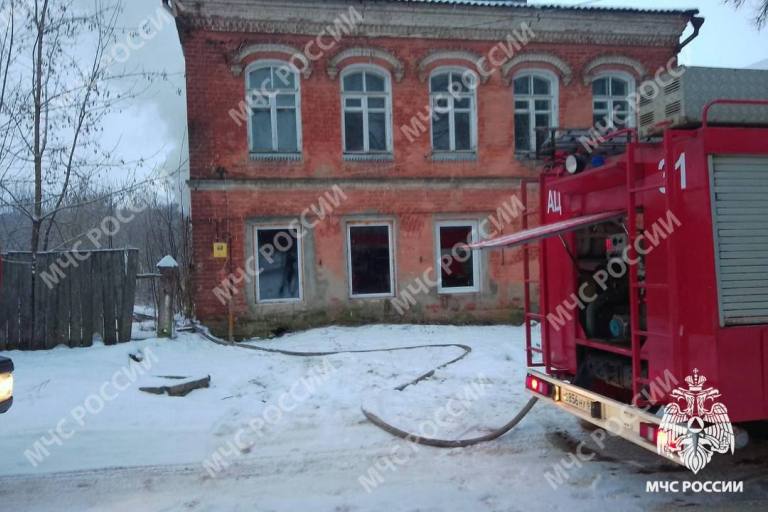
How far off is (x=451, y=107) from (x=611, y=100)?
404 cm

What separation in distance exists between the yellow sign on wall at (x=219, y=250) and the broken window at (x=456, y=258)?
4675 millimetres

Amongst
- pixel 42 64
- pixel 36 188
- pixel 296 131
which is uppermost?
pixel 42 64

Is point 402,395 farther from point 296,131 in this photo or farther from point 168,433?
point 296,131

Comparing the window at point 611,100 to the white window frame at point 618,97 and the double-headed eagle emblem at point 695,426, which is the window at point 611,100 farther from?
the double-headed eagle emblem at point 695,426

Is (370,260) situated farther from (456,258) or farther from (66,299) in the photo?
(66,299)

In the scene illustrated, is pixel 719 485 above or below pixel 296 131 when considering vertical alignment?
below

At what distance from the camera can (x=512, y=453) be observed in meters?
4.98

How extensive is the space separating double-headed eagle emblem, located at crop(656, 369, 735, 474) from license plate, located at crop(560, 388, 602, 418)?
66 cm

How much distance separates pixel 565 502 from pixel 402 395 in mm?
2975

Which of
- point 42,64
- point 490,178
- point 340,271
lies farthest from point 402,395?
point 42,64

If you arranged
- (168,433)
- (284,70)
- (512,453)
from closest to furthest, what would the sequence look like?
(512,453) < (168,433) < (284,70)

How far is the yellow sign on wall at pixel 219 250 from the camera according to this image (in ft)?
36.3

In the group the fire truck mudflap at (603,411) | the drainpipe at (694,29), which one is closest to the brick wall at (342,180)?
the drainpipe at (694,29)

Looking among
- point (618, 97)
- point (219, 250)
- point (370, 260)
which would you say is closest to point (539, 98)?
point (618, 97)
